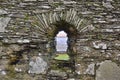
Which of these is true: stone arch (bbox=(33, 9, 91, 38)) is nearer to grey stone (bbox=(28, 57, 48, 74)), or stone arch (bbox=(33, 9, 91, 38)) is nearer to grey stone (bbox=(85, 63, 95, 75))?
grey stone (bbox=(28, 57, 48, 74))

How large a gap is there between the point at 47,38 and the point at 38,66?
48 cm

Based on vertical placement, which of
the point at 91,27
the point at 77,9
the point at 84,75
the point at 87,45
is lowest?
the point at 84,75

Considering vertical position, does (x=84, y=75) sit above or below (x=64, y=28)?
below

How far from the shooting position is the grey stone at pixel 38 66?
14.4ft

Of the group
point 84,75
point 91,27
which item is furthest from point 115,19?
point 84,75

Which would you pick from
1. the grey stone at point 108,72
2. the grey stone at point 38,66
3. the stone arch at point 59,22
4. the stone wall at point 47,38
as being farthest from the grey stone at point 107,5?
the grey stone at point 38,66

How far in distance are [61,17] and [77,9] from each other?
0.31 m

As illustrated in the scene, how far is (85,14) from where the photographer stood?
4.51m

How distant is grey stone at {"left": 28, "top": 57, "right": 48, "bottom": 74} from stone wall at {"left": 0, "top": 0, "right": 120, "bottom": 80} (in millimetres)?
37

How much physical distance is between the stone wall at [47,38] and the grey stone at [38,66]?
0.04 meters

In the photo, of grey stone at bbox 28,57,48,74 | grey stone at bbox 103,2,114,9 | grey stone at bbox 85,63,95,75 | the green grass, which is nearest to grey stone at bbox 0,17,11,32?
grey stone at bbox 28,57,48,74

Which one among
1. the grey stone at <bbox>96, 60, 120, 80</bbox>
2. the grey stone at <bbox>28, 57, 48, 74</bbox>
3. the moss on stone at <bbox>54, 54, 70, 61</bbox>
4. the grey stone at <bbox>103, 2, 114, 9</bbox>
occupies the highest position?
the grey stone at <bbox>103, 2, 114, 9</bbox>

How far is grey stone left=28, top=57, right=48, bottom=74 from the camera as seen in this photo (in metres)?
4.40

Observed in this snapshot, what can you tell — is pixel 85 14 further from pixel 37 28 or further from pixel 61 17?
pixel 37 28
